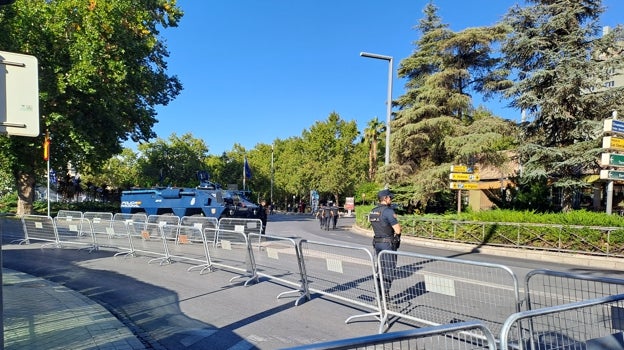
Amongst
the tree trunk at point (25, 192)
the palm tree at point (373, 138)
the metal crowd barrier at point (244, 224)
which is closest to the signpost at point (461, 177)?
the metal crowd barrier at point (244, 224)

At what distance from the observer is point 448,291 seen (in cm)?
521

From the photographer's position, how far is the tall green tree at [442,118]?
2356 cm

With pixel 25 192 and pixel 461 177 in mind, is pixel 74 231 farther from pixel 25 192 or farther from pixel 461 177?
pixel 25 192

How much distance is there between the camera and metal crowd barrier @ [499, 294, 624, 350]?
3314 millimetres

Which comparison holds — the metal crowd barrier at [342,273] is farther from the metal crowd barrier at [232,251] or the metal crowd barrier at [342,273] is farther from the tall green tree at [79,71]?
the tall green tree at [79,71]

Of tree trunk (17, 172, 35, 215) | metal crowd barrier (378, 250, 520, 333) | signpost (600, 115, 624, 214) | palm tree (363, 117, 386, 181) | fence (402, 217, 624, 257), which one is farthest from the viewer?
palm tree (363, 117, 386, 181)

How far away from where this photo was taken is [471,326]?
2607mm

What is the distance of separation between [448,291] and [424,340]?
2.62 m

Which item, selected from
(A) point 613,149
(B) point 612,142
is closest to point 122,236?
(B) point 612,142

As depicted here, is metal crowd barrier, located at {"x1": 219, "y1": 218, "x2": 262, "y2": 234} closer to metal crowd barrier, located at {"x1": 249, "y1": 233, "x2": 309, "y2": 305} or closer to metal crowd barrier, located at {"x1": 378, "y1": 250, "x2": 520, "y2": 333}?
metal crowd barrier, located at {"x1": 249, "y1": 233, "x2": 309, "y2": 305}

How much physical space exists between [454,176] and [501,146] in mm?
11063

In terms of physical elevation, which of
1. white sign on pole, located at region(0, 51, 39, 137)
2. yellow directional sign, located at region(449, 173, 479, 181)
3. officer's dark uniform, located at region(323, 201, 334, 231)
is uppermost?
white sign on pole, located at region(0, 51, 39, 137)

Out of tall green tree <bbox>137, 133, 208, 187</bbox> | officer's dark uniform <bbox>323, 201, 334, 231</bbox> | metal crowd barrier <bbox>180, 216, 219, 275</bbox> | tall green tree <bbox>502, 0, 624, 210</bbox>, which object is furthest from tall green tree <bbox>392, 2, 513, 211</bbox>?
tall green tree <bbox>137, 133, 208, 187</bbox>

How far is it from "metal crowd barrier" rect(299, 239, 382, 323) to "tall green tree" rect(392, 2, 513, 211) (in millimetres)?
16787
